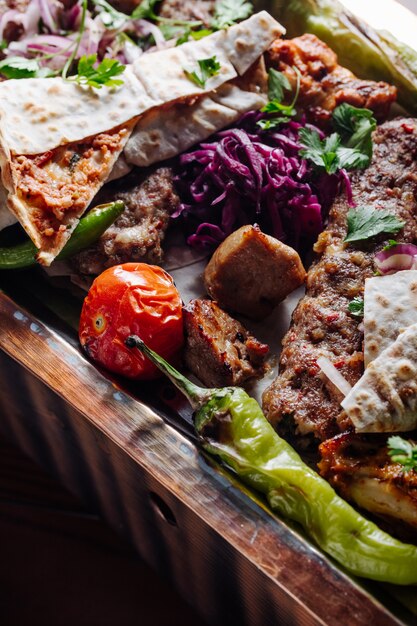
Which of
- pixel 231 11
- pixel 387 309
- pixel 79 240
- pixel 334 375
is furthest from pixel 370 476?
pixel 231 11

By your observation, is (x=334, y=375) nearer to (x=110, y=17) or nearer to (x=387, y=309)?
(x=387, y=309)

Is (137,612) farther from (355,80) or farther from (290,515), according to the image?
(355,80)

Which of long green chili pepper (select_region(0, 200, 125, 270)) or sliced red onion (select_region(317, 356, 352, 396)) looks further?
long green chili pepper (select_region(0, 200, 125, 270))

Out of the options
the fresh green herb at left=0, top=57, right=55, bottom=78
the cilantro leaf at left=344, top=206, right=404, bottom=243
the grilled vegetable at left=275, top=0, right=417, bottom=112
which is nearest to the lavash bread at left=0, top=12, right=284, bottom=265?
the fresh green herb at left=0, top=57, right=55, bottom=78

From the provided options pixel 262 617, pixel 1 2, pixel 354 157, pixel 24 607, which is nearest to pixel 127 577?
pixel 24 607

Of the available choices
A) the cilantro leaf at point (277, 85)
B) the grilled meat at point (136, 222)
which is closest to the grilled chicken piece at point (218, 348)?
the grilled meat at point (136, 222)

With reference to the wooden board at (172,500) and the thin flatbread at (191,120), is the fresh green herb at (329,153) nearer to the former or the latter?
the thin flatbread at (191,120)

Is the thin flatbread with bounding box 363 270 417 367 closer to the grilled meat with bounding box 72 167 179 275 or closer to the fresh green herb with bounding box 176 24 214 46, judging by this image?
the grilled meat with bounding box 72 167 179 275
